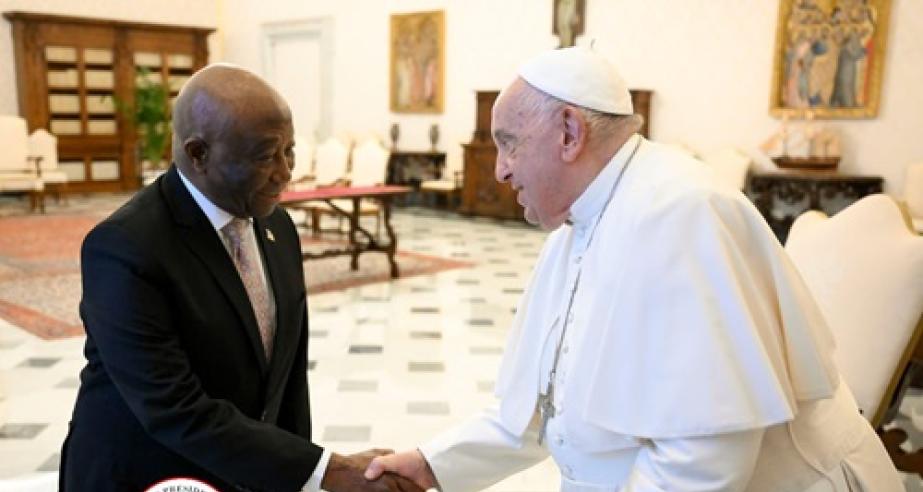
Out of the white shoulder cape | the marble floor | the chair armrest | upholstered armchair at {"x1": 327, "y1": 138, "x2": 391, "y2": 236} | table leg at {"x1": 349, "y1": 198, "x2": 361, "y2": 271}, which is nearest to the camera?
the white shoulder cape

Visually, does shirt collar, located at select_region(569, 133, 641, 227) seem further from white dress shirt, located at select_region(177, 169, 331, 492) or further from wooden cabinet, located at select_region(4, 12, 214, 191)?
wooden cabinet, located at select_region(4, 12, 214, 191)

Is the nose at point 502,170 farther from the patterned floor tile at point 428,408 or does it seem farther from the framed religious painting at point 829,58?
the framed religious painting at point 829,58

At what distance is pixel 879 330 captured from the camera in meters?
2.38

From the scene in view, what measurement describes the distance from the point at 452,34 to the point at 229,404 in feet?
36.2

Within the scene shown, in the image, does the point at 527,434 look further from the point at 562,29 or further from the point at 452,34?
the point at 452,34

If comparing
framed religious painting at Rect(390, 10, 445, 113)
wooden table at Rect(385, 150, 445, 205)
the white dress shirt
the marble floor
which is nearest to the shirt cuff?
the white dress shirt

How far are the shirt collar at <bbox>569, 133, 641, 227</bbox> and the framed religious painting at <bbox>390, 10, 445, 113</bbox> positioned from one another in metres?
10.8

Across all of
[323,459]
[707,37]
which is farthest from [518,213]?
[323,459]

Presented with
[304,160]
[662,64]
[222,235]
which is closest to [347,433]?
[222,235]

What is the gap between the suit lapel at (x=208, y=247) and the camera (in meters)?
1.48

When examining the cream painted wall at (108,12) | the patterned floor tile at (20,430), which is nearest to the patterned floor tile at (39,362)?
the patterned floor tile at (20,430)

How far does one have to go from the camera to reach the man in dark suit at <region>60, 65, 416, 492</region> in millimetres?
1366

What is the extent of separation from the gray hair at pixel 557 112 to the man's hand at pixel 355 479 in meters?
0.83

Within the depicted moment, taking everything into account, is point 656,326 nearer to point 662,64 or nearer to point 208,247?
point 208,247
